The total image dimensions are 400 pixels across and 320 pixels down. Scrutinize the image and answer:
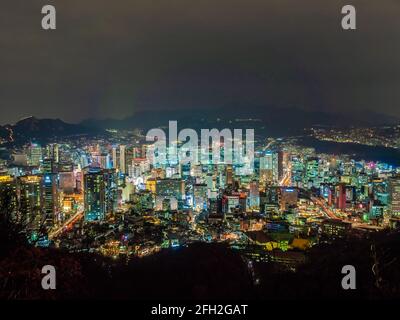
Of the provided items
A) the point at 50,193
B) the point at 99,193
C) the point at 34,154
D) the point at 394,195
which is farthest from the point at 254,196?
the point at 34,154

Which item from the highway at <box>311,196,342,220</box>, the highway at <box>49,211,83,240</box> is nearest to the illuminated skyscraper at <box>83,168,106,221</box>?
the highway at <box>49,211,83,240</box>

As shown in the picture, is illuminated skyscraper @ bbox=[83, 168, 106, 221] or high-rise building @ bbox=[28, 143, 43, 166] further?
illuminated skyscraper @ bbox=[83, 168, 106, 221]

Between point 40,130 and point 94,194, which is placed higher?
point 40,130

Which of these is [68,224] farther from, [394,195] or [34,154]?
[394,195]

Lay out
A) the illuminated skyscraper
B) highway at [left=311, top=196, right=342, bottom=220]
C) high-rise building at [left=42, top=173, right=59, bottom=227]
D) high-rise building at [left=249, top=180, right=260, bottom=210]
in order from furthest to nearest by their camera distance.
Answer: high-rise building at [left=249, top=180, right=260, bottom=210] < the illuminated skyscraper < highway at [left=311, top=196, right=342, bottom=220] < high-rise building at [left=42, top=173, right=59, bottom=227]

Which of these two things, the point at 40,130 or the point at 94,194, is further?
the point at 94,194

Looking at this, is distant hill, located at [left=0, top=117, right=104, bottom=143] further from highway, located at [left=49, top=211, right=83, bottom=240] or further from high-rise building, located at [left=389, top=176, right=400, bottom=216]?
high-rise building, located at [left=389, top=176, right=400, bottom=216]

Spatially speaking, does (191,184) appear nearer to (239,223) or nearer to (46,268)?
(239,223)
